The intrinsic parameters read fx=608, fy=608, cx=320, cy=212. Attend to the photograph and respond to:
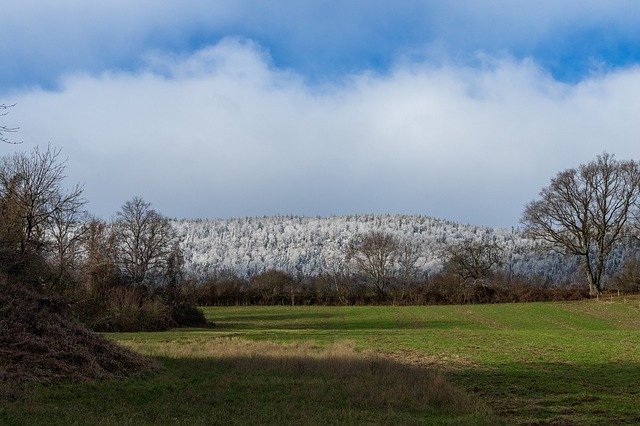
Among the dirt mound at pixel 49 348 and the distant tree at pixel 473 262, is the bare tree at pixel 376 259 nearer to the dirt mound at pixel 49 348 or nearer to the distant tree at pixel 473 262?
the distant tree at pixel 473 262

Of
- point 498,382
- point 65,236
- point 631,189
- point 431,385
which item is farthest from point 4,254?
point 631,189

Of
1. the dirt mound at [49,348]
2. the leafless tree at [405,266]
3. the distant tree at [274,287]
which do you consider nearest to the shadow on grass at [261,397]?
the dirt mound at [49,348]

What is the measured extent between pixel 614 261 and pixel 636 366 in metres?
65.3

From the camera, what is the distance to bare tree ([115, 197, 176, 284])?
65.4 meters

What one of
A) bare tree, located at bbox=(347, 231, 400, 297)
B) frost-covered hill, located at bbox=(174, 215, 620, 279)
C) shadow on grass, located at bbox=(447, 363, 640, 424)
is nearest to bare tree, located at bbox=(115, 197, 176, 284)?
bare tree, located at bbox=(347, 231, 400, 297)

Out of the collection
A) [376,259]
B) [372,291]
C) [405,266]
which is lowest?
[372,291]

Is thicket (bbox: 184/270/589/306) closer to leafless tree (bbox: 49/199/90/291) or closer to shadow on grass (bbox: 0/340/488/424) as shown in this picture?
leafless tree (bbox: 49/199/90/291)

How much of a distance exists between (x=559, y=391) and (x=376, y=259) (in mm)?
80793

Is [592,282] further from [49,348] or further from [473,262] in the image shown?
[49,348]

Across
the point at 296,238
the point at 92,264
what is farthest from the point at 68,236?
the point at 296,238

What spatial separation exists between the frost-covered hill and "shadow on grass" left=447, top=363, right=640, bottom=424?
11395 cm

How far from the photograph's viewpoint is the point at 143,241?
7175 cm

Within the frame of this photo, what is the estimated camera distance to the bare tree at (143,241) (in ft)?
214

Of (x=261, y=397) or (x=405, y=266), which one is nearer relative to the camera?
(x=261, y=397)
